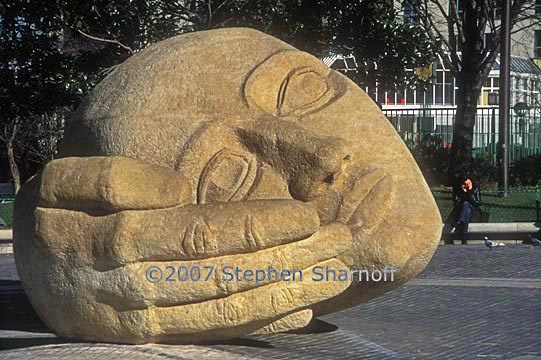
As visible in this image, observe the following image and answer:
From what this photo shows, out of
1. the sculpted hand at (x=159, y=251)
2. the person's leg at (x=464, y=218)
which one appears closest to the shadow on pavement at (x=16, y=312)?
the sculpted hand at (x=159, y=251)

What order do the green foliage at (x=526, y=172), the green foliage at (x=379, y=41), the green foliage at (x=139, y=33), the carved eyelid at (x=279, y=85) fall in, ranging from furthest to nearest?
the green foliage at (x=526, y=172) < the green foliage at (x=379, y=41) < the green foliage at (x=139, y=33) < the carved eyelid at (x=279, y=85)

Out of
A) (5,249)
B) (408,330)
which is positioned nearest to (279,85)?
(408,330)

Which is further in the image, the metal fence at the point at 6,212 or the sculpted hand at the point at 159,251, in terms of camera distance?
the metal fence at the point at 6,212

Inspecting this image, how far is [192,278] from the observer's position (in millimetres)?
6746

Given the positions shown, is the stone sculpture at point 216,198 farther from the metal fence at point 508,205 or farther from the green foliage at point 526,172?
the green foliage at point 526,172

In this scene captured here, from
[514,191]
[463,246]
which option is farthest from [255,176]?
[514,191]

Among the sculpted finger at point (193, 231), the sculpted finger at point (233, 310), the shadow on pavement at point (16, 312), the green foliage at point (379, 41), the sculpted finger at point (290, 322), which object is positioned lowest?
the shadow on pavement at point (16, 312)

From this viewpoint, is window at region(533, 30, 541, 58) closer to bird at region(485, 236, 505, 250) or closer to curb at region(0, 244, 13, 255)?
bird at region(485, 236, 505, 250)

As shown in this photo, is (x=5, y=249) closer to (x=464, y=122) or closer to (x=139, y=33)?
(x=139, y=33)

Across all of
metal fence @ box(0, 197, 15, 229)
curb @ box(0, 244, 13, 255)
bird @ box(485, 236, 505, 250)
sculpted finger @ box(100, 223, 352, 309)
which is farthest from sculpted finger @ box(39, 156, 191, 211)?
metal fence @ box(0, 197, 15, 229)

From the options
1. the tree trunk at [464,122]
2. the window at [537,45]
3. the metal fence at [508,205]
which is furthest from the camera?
the window at [537,45]

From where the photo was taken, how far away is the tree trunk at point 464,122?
23.0 metres

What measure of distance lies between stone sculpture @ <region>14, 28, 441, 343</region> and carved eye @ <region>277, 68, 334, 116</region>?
11 mm

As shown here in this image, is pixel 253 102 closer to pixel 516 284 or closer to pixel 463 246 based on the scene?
Result: pixel 516 284
